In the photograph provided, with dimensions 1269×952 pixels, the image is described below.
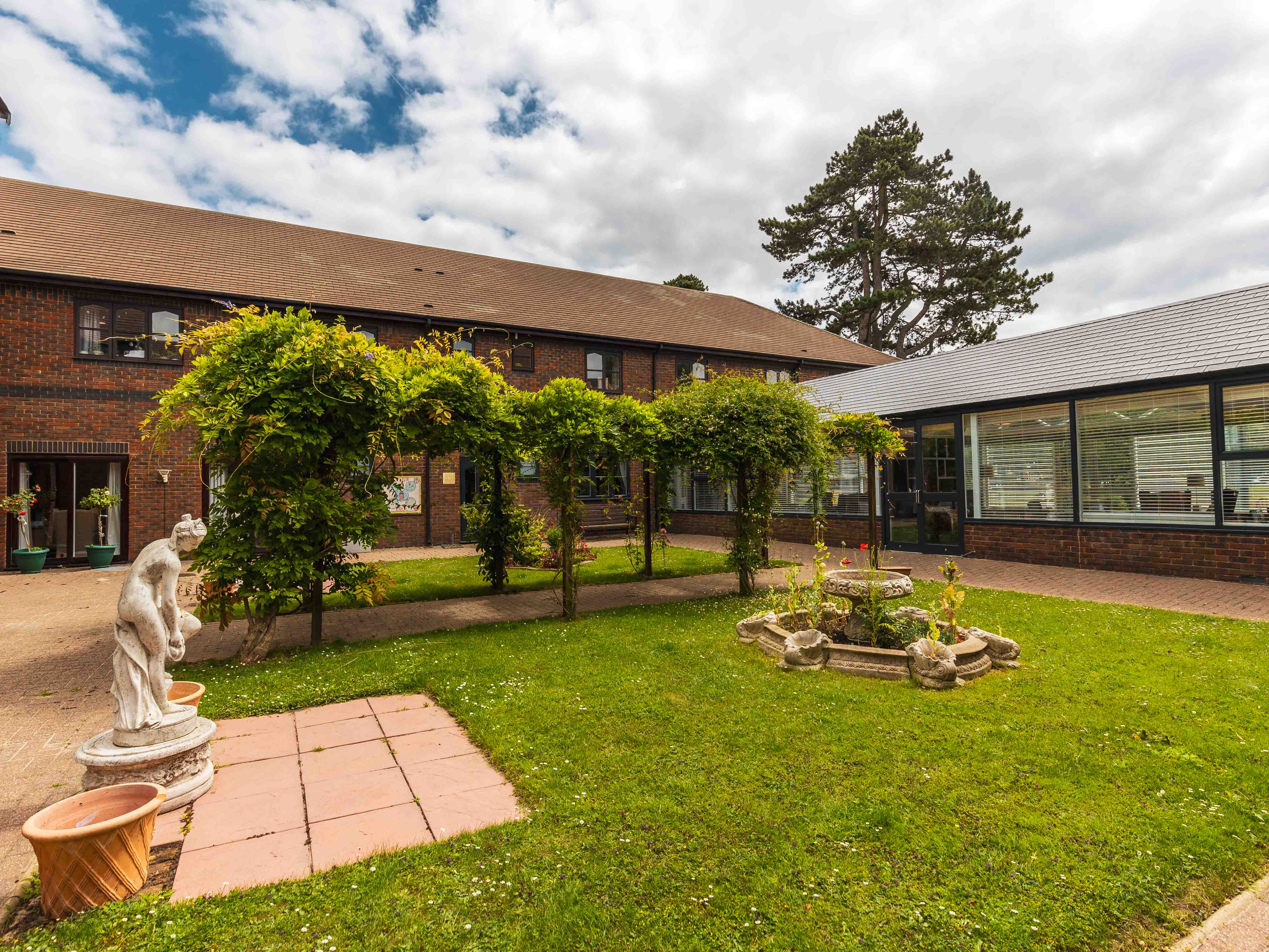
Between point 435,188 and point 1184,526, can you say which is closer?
point 1184,526

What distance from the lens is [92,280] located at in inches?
530

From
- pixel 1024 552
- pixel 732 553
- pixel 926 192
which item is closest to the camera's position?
pixel 732 553

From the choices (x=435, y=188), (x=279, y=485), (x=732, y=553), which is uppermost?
(x=435, y=188)

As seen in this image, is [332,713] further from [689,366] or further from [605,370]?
[689,366]

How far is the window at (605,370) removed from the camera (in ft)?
67.2

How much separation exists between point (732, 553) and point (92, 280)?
49.6 ft

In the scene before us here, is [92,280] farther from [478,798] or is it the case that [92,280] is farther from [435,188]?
[478,798]

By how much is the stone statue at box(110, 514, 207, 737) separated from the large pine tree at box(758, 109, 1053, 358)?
33.5 meters

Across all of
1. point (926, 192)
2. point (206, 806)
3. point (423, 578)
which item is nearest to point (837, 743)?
point (206, 806)

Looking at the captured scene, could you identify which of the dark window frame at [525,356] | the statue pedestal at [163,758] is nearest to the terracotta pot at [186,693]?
the statue pedestal at [163,758]

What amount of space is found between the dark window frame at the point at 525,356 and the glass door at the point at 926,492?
10.9 meters

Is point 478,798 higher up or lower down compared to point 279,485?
lower down

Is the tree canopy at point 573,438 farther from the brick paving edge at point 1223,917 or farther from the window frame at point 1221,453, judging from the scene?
the window frame at point 1221,453

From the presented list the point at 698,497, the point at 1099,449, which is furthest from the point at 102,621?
the point at 1099,449
